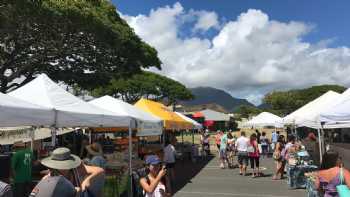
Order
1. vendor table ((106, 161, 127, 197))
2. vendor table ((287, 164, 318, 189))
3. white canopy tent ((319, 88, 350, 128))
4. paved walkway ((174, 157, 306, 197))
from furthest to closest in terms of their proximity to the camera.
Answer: vendor table ((287, 164, 318, 189))
paved walkway ((174, 157, 306, 197))
vendor table ((106, 161, 127, 197))
white canopy tent ((319, 88, 350, 128))

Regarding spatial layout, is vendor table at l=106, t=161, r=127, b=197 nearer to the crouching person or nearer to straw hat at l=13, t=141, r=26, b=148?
the crouching person

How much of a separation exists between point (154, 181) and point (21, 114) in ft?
6.55

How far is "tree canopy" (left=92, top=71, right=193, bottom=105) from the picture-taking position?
65000 millimetres

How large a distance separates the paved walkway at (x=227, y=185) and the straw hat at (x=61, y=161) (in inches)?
316

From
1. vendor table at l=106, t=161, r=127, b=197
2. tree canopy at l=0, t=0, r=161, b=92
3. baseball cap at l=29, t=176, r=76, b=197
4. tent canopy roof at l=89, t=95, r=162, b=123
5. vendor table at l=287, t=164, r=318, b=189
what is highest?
tree canopy at l=0, t=0, r=161, b=92

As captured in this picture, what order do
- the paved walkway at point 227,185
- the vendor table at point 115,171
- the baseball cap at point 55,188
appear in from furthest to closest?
the paved walkway at point 227,185 → the vendor table at point 115,171 → the baseball cap at point 55,188

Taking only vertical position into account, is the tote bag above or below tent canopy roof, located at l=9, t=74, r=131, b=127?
below

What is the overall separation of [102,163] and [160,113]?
9.85m

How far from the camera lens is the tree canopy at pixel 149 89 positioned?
65000mm

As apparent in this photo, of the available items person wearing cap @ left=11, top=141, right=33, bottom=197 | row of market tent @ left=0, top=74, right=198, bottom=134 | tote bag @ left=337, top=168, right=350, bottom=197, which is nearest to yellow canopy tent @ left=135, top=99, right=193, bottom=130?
row of market tent @ left=0, top=74, right=198, bottom=134

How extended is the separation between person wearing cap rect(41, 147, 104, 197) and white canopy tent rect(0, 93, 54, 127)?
104cm

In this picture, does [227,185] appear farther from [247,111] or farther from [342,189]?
[247,111]

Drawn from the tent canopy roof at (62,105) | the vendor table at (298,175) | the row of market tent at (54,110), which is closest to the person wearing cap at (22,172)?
the row of market tent at (54,110)

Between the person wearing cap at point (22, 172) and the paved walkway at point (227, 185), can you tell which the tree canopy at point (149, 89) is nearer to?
the paved walkway at point (227, 185)
